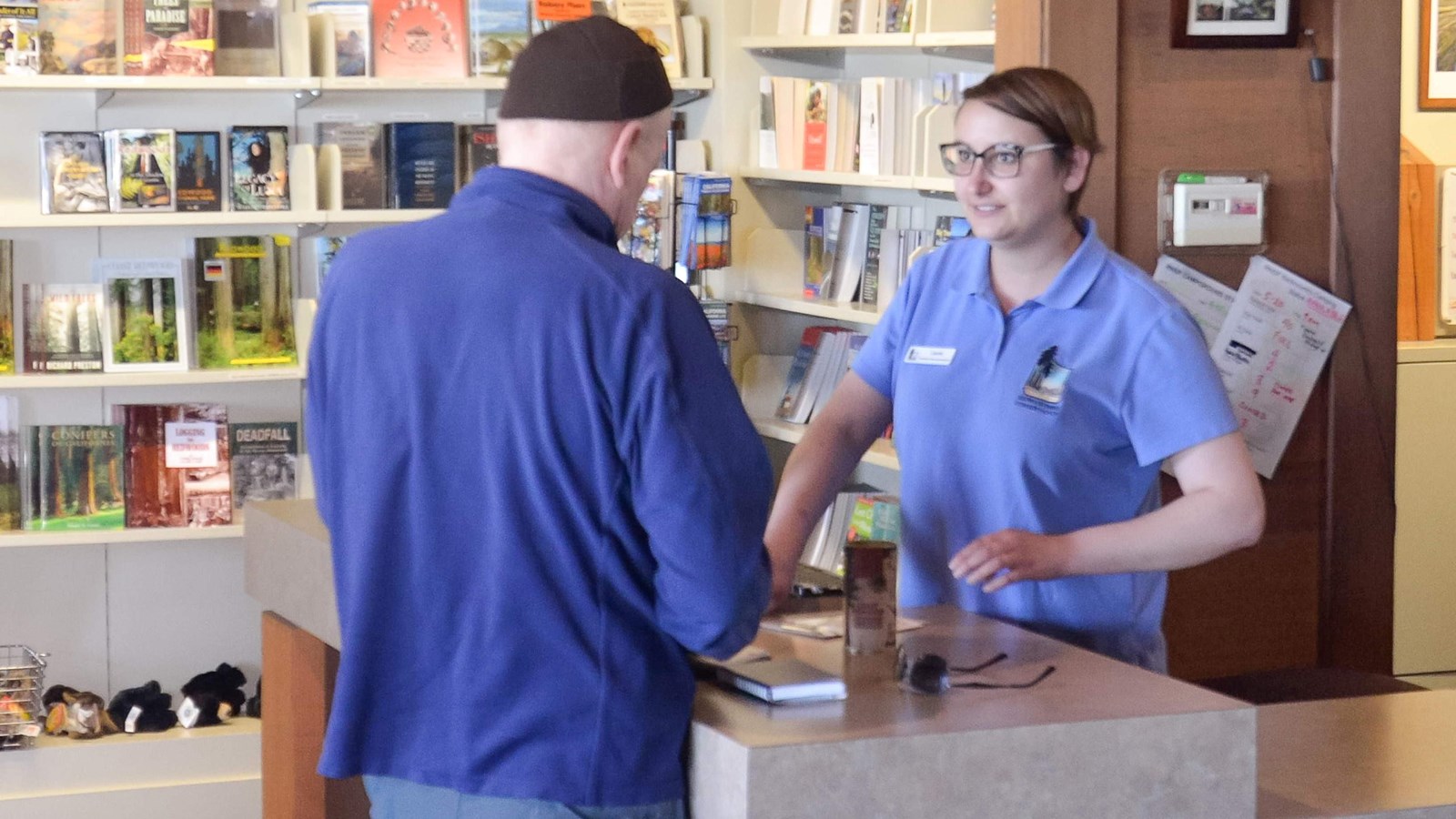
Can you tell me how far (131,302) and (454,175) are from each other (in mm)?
941

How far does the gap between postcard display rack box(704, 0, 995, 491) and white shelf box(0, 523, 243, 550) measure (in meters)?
1.53

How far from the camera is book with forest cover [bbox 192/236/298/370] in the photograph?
479cm

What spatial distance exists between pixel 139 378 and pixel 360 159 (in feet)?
2.76

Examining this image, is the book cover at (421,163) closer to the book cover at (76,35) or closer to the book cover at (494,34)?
the book cover at (494,34)

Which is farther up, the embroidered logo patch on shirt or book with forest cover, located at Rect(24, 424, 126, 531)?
the embroidered logo patch on shirt

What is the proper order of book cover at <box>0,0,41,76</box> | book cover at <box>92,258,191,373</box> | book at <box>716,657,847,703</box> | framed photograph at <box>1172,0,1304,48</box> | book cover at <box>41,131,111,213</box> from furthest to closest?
1. book cover at <box>92,258,191,373</box>
2. book cover at <box>41,131,111,213</box>
3. book cover at <box>0,0,41,76</box>
4. framed photograph at <box>1172,0,1304,48</box>
5. book at <box>716,657,847,703</box>

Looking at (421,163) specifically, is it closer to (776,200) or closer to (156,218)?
(156,218)

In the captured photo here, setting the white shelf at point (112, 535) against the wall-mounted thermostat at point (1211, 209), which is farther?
the white shelf at point (112, 535)

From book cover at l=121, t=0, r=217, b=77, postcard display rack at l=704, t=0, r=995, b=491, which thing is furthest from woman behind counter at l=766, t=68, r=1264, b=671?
book cover at l=121, t=0, r=217, b=77

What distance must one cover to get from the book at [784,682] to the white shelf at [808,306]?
258cm

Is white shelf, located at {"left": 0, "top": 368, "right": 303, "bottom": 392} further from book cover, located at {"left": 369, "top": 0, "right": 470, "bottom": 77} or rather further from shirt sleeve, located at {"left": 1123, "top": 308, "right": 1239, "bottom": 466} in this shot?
shirt sleeve, located at {"left": 1123, "top": 308, "right": 1239, "bottom": 466}

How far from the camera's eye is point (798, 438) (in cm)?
467

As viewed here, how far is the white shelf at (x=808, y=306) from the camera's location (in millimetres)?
4480

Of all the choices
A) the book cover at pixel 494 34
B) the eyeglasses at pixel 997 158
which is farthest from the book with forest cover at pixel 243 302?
the eyeglasses at pixel 997 158
